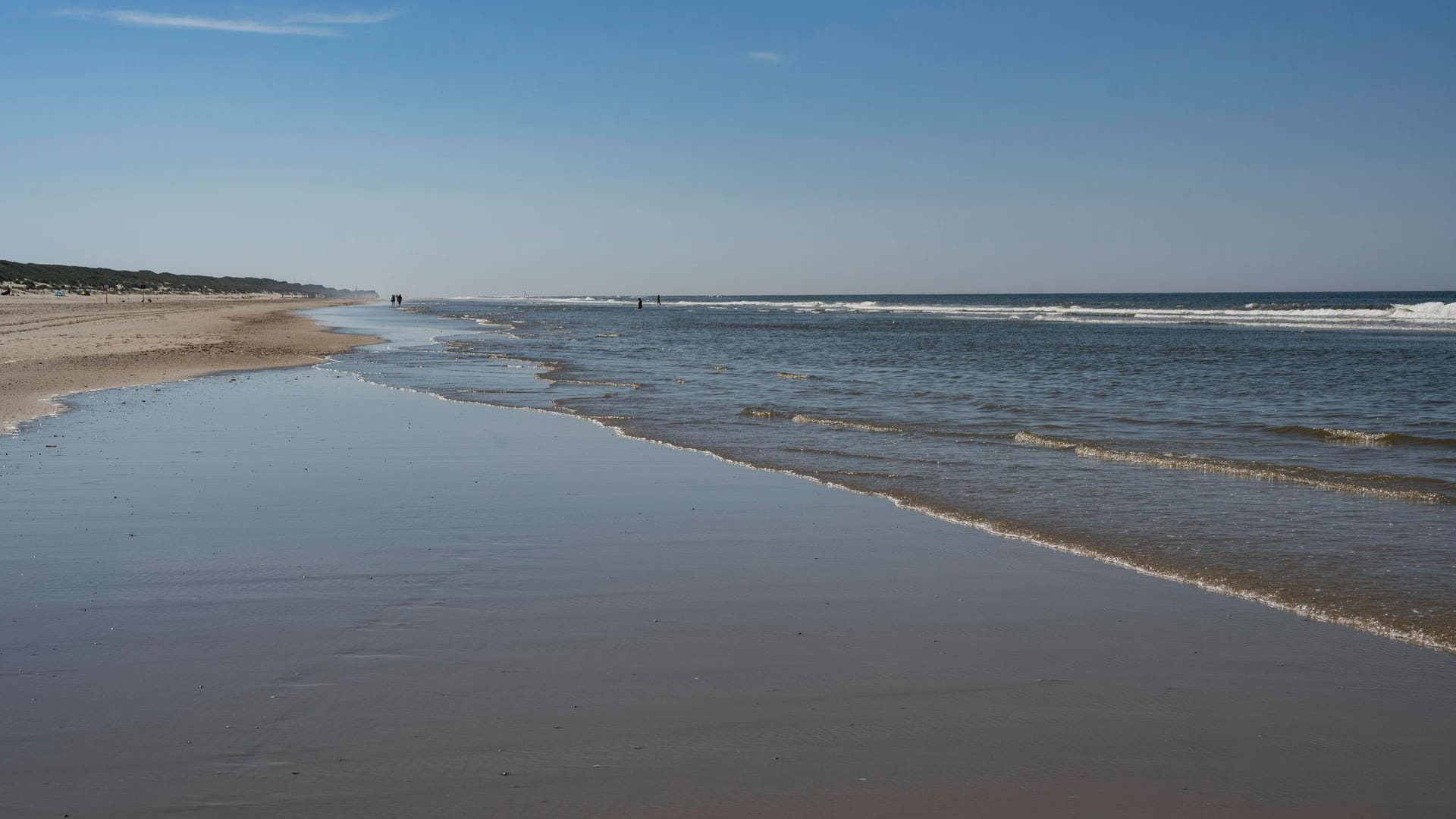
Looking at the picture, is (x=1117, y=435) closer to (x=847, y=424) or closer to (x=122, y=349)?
(x=847, y=424)

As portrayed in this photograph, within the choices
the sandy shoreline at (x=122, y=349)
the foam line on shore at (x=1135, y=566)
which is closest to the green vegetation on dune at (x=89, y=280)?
the sandy shoreline at (x=122, y=349)

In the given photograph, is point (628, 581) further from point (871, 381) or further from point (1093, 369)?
point (1093, 369)

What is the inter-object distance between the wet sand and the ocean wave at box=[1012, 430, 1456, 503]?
4.65m

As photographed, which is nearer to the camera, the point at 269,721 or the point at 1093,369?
the point at 269,721

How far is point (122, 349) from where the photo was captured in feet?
91.3

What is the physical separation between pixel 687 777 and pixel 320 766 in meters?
1.41

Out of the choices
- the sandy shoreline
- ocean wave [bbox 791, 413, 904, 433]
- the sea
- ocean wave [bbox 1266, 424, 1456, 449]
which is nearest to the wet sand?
the sea

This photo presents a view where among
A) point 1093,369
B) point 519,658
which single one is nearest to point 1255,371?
point 1093,369

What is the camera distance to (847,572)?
7.05 m

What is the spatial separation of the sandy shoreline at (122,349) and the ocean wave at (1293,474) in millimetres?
13718

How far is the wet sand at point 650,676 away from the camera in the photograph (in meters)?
3.86

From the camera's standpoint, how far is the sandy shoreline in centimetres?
1834

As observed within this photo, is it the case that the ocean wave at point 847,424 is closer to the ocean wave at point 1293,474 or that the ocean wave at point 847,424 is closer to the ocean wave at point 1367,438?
the ocean wave at point 1293,474

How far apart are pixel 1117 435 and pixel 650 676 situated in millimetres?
11173
